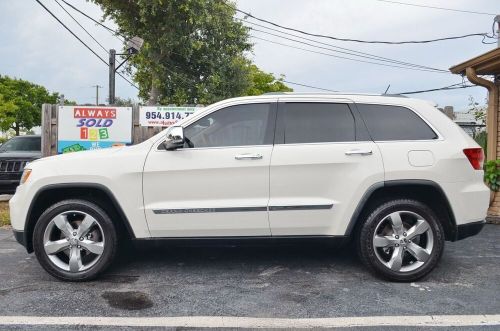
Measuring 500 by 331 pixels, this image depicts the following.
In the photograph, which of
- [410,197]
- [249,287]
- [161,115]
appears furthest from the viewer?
[161,115]

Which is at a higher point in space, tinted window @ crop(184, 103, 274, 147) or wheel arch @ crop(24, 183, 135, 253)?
tinted window @ crop(184, 103, 274, 147)

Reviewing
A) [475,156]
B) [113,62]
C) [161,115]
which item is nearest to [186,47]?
[113,62]

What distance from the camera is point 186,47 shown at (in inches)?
808

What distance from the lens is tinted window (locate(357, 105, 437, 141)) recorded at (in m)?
4.41

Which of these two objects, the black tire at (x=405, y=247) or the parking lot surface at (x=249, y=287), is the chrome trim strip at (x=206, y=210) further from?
the black tire at (x=405, y=247)

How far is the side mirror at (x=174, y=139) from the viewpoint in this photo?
413 centimetres

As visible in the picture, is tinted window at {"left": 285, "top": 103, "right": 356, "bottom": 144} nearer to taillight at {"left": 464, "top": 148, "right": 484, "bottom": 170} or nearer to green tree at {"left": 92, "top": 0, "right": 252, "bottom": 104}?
taillight at {"left": 464, "top": 148, "right": 484, "bottom": 170}

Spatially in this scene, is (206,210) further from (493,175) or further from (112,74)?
(112,74)

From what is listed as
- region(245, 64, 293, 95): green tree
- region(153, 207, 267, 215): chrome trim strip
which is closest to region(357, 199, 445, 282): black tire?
region(153, 207, 267, 215): chrome trim strip

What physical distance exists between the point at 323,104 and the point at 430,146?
1.10 meters

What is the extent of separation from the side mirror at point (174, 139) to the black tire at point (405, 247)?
6.21 feet

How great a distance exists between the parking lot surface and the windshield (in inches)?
238

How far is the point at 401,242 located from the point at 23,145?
9601 mm

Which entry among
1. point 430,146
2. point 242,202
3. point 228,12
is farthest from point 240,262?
point 228,12
